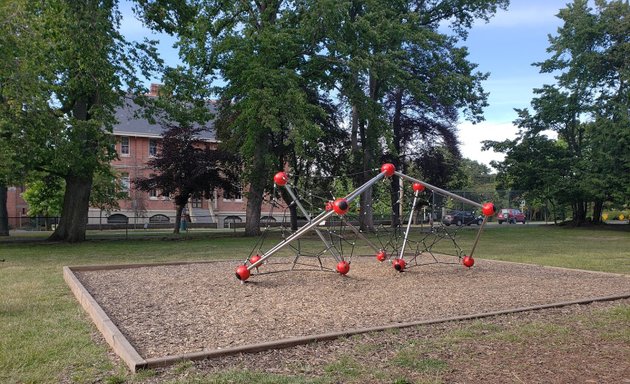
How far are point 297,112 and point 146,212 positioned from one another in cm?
3309

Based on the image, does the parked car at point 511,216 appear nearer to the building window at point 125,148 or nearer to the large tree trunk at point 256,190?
the large tree trunk at point 256,190

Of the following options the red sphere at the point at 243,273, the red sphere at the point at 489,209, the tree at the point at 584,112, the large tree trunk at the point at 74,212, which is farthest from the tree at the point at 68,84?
the tree at the point at 584,112

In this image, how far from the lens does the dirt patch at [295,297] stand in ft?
19.0

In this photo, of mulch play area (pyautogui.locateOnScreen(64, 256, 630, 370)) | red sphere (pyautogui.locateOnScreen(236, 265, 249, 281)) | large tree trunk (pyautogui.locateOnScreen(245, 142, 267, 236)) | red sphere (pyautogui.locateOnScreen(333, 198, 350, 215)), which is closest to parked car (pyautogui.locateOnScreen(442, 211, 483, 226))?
large tree trunk (pyautogui.locateOnScreen(245, 142, 267, 236))

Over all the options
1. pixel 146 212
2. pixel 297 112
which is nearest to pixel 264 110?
pixel 297 112

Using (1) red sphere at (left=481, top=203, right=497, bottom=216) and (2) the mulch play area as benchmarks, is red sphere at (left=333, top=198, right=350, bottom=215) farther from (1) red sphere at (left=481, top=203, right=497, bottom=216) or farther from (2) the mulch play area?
(1) red sphere at (left=481, top=203, right=497, bottom=216)

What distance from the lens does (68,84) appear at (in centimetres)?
2102

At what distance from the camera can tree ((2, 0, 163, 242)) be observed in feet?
60.0

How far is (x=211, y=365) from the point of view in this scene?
4645mm

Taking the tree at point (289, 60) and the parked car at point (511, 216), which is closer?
the tree at point (289, 60)

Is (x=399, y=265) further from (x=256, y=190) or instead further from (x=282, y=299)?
(x=256, y=190)

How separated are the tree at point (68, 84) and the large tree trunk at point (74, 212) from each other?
0.05m

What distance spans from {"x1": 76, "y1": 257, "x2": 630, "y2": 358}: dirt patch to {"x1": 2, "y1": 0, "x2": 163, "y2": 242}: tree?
10656mm

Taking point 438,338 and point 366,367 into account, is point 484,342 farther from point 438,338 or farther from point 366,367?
point 366,367
